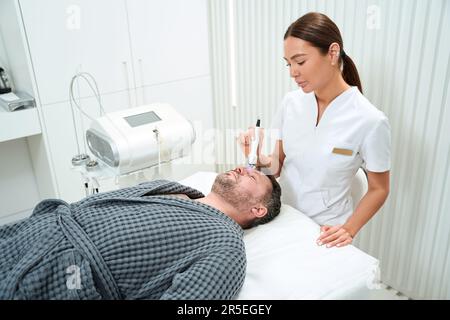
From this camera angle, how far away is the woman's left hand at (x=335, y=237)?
4.41 feet

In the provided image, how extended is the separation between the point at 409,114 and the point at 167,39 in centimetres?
155

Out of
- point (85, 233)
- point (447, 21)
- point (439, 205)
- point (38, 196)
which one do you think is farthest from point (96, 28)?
point (439, 205)

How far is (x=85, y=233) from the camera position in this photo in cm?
117

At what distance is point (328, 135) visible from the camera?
56.1 inches

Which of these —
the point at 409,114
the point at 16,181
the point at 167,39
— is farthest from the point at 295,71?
the point at 16,181

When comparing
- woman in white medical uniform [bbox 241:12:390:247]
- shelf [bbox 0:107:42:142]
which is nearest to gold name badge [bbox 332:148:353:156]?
woman in white medical uniform [bbox 241:12:390:247]

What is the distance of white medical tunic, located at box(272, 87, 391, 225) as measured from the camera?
4.35 feet

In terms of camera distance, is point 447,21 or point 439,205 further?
point 439,205

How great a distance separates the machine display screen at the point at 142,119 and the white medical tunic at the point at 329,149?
1.65 ft

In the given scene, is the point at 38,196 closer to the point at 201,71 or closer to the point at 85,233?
the point at 201,71

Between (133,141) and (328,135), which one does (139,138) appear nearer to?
(133,141)

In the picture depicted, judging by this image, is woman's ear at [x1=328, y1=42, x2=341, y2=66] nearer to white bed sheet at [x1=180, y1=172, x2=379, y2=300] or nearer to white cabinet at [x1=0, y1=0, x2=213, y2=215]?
white bed sheet at [x1=180, y1=172, x2=379, y2=300]

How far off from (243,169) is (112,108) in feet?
4.02

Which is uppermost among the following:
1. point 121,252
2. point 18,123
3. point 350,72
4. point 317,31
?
point 317,31
